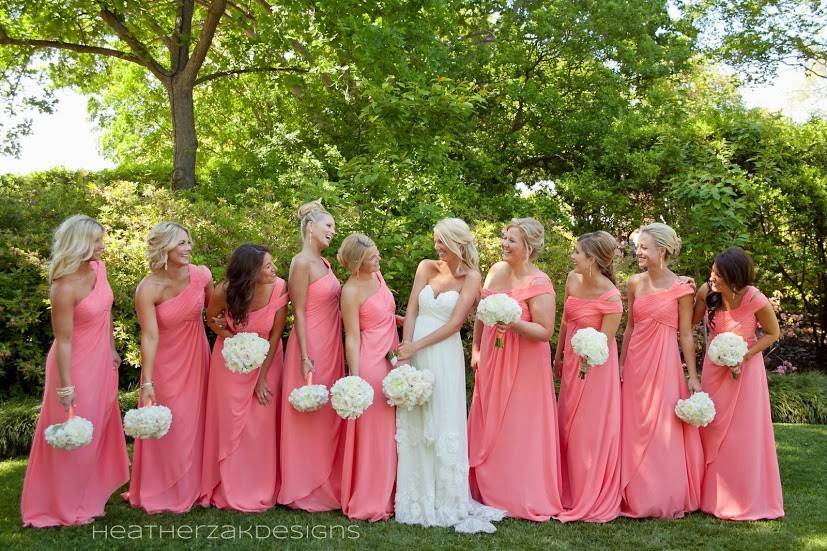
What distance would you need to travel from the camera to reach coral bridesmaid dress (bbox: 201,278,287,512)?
5.88 m

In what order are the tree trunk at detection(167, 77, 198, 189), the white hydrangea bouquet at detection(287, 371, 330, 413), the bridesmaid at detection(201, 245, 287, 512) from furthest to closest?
the tree trunk at detection(167, 77, 198, 189), the bridesmaid at detection(201, 245, 287, 512), the white hydrangea bouquet at detection(287, 371, 330, 413)

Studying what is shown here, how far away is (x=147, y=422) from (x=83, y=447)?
0.76 metres

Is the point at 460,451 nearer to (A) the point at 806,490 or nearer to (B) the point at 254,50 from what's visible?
(A) the point at 806,490

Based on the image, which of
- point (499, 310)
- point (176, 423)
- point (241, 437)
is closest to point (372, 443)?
point (241, 437)

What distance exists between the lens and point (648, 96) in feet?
52.2

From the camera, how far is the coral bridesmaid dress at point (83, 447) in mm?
5480

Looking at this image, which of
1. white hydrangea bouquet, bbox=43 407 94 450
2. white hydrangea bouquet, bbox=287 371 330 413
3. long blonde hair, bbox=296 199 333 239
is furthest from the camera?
long blonde hair, bbox=296 199 333 239

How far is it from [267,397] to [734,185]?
26.2 feet

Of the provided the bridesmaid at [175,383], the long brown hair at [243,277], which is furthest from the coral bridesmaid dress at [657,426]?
the bridesmaid at [175,383]

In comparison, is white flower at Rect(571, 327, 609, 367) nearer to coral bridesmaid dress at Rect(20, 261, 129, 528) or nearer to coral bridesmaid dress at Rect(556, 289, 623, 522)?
coral bridesmaid dress at Rect(556, 289, 623, 522)

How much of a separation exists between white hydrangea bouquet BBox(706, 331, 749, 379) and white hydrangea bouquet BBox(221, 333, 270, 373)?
3.49 m

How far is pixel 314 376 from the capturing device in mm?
5957

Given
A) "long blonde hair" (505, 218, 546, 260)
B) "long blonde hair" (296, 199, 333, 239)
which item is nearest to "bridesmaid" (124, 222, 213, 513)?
"long blonde hair" (296, 199, 333, 239)

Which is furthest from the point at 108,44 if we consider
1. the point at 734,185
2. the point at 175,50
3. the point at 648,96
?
the point at 734,185
